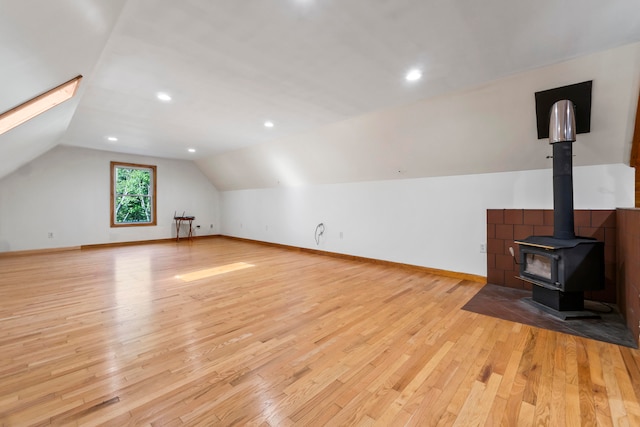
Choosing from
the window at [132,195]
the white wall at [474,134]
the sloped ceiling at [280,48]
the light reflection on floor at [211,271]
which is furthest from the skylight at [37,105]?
the window at [132,195]

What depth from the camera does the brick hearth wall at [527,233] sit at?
3002 millimetres

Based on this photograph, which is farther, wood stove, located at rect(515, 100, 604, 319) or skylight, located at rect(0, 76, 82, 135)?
skylight, located at rect(0, 76, 82, 135)

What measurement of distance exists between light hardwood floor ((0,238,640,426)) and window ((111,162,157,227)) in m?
4.18

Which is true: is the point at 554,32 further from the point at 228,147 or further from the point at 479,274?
the point at 228,147

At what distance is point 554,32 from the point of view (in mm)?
2074

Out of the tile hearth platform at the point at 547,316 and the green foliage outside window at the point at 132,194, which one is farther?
the green foliage outside window at the point at 132,194

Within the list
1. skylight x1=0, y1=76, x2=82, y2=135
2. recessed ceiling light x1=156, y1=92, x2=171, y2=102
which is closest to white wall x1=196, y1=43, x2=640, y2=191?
recessed ceiling light x1=156, y1=92, x2=171, y2=102

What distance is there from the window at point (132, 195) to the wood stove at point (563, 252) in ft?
28.0

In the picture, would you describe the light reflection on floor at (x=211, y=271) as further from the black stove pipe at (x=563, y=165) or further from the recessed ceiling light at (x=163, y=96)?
the black stove pipe at (x=563, y=165)

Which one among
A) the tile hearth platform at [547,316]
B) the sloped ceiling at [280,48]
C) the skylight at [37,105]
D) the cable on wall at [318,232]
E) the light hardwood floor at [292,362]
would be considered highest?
the sloped ceiling at [280,48]

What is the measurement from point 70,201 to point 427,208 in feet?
25.9

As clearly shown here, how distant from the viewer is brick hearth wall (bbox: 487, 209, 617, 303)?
3.00 metres

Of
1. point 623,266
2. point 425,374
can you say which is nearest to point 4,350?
point 425,374

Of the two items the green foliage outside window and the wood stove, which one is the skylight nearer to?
the green foliage outside window
